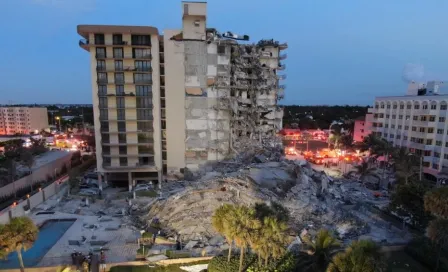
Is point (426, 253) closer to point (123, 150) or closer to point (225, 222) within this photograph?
point (225, 222)

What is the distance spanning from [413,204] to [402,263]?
7.59 meters

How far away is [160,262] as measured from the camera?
27.0 meters

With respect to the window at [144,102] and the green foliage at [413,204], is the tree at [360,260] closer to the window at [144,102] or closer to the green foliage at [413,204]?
the green foliage at [413,204]

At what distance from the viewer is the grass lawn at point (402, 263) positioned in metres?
27.3

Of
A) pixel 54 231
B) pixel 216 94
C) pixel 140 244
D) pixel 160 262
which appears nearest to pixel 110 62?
pixel 216 94

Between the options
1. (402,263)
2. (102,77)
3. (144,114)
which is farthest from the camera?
(144,114)

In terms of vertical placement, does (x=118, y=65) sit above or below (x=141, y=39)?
below

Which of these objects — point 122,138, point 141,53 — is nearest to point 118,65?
point 141,53

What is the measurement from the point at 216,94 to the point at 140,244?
33416mm

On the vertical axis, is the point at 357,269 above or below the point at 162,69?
below

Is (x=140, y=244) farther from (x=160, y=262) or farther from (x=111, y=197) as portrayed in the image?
(x=111, y=197)

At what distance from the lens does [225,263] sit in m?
25.7

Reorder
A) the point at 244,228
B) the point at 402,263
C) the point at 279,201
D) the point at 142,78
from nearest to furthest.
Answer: the point at 244,228
the point at 402,263
the point at 279,201
the point at 142,78

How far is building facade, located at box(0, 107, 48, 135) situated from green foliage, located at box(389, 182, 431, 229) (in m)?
142
